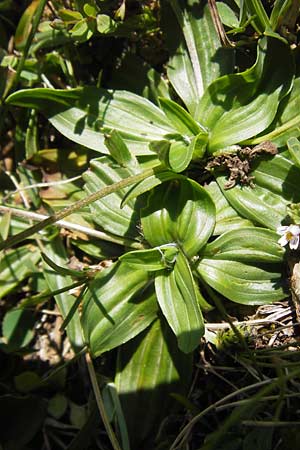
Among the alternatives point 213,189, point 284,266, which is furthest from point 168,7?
point 284,266

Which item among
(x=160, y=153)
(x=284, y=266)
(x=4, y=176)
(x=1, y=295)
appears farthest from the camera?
(x=4, y=176)

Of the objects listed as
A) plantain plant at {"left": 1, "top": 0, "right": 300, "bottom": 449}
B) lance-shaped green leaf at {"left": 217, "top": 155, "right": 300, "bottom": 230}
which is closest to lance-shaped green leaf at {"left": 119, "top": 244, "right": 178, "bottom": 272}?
plantain plant at {"left": 1, "top": 0, "right": 300, "bottom": 449}

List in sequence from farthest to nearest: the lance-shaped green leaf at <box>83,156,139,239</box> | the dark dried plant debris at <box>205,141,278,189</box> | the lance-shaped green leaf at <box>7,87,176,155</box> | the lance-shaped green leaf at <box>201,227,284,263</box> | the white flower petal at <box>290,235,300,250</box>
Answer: the lance-shaped green leaf at <box>7,87,176,155</box> < the lance-shaped green leaf at <box>83,156,139,239</box> < the dark dried plant debris at <box>205,141,278,189</box> < the lance-shaped green leaf at <box>201,227,284,263</box> < the white flower petal at <box>290,235,300,250</box>

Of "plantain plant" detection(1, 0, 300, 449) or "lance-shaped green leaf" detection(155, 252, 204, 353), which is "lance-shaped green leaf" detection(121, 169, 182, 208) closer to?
"plantain plant" detection(1, 0, 300, 449)

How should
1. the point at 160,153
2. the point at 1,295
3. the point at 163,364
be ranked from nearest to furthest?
the point at 160,153
the point at 163,364
the point at 1,295

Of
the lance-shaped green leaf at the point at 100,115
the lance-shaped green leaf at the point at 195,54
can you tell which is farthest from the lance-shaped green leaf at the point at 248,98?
the lance-shaped green leaf at the point at 100,115

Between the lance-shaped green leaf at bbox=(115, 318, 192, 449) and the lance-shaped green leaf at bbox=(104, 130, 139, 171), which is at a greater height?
the lance-shaped green leaf at bbox=(104, 130, 139, 171)

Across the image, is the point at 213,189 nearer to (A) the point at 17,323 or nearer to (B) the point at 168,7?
(B) the point at 168,7

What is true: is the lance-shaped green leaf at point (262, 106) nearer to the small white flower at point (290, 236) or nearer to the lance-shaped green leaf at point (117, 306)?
the small white flower at point (290, 236)
